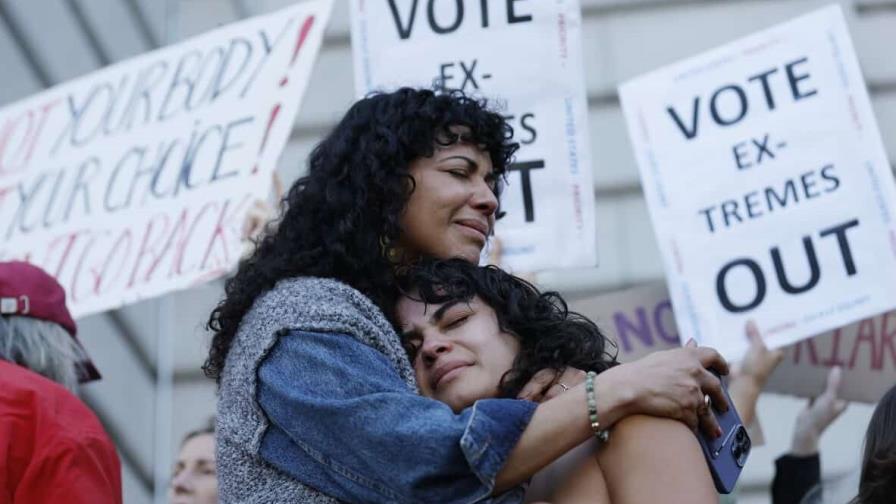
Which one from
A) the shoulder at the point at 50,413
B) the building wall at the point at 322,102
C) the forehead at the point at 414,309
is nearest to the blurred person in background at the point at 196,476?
the building wall at the point at 322,102

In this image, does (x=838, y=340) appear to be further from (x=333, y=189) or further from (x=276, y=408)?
(x=276, y=408)

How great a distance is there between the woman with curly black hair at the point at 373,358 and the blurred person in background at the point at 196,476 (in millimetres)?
1766

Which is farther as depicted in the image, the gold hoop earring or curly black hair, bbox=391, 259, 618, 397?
the gold hoop earring

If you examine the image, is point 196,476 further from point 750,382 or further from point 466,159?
point 466,159

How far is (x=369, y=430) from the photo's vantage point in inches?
89.3

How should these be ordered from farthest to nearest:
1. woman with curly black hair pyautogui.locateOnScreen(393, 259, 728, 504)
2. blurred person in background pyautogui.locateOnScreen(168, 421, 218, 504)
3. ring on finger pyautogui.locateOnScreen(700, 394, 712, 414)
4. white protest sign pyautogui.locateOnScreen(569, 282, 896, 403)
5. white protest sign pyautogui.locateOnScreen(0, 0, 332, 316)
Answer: blurred person in background pyautogui.locateOnScreen(168, 421, 218, 504) → white protest sign pyautogui.locateOnScreen(569, 282, 896, 403) → white protest sign pyautogui.locateOnScreen(0, 0, 332, 316) → woman with curly black hair pyautogui.locateOnScreen(393, 259, 728, 504) → ring on finger pyautogui.locateOnScreen(700, 394, 712, 414)

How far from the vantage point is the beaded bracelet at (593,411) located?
7.52ft

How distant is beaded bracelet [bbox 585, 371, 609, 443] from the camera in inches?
90.3

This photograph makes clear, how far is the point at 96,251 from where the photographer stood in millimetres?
4258

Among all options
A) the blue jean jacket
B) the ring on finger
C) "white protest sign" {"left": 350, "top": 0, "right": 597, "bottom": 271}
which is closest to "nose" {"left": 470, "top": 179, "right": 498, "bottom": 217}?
the blue jean jacket

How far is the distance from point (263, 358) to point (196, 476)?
2135 millimetres

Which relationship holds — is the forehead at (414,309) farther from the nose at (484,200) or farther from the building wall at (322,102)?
the building wall at (322,102)

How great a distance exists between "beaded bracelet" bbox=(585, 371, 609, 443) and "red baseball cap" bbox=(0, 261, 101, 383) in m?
1.31

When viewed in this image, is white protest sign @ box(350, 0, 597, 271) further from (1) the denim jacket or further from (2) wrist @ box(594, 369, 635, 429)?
(2) wrist @ box(594, 369, 635, 429)
